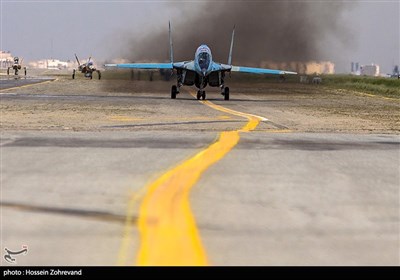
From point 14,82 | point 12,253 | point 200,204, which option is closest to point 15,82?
point 14,82

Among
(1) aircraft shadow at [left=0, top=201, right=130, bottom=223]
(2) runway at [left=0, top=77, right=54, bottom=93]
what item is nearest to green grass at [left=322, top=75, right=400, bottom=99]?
(2) runway at [left=0, top=77, right=54, bottom=93]

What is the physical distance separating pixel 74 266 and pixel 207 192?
2634 millimetres

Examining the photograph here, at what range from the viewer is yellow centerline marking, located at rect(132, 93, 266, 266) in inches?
181

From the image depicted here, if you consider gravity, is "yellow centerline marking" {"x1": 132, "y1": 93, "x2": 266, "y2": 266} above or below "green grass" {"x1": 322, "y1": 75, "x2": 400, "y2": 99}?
above

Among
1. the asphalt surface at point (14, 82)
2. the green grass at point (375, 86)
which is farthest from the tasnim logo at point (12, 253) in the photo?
the green grass at point (375, 86)

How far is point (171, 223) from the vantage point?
5488mm

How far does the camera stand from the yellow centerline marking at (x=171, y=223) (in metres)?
4.60

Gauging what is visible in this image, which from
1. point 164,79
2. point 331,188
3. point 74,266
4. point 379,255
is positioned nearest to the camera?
point 74,266

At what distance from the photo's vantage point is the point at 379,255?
4812 mm

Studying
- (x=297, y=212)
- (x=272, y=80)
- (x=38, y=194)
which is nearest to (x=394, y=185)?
(x=297, y=212)

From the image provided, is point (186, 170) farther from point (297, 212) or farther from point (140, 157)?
point (297, 212)

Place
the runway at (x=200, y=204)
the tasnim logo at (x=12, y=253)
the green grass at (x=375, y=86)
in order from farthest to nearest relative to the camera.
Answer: the green grass at (x=375, y=86)
the runway at (x=200, y=204)
the tasnim logo at (x=12, y=253)

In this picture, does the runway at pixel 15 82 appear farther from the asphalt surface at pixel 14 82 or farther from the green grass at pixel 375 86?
the green grass at pixel 375 86

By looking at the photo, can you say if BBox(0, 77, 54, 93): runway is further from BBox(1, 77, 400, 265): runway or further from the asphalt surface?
BBox(1, 77, 400, 265): runway
